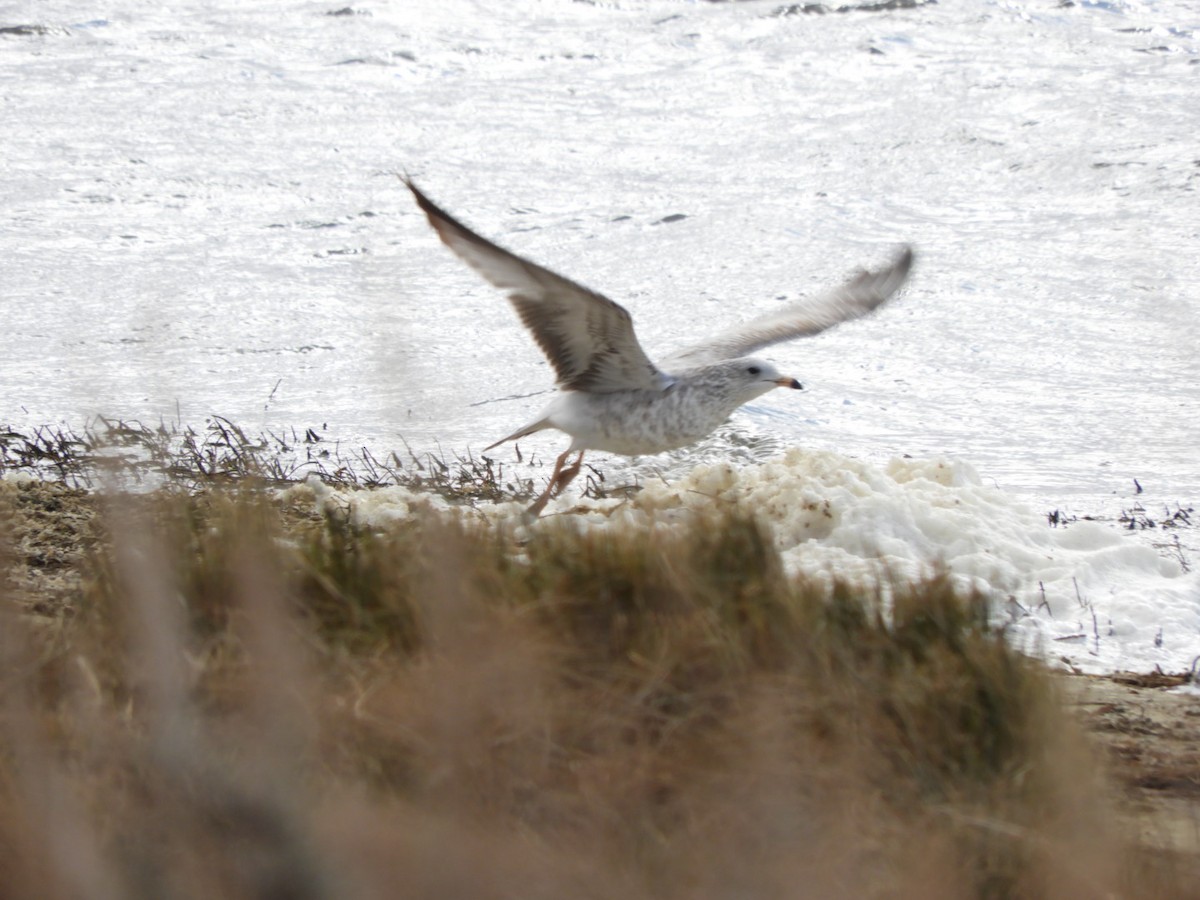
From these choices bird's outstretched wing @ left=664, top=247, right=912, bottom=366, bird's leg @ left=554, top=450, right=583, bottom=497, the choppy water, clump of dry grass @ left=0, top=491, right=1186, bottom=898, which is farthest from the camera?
the choppy water

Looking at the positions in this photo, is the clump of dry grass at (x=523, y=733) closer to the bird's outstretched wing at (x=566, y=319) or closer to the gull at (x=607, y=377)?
the bird's outstretched wing at (x=566, y=319)

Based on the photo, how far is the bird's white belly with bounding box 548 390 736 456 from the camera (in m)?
6.25

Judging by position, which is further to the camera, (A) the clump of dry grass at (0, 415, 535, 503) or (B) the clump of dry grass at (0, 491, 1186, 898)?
(A) the clump of dry grass at (0, 415, 535, 503)

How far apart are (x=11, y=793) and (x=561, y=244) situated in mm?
9709

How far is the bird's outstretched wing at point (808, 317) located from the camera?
7.07 meters

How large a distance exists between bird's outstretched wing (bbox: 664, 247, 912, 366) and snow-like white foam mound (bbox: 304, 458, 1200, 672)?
2.86ft

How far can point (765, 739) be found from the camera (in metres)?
3.16

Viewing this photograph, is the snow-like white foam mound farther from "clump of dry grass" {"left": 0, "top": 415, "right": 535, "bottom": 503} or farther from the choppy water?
the choppy water

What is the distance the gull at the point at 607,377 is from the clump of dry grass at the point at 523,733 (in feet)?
5.98

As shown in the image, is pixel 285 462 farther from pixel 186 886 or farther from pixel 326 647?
pixel 186 886

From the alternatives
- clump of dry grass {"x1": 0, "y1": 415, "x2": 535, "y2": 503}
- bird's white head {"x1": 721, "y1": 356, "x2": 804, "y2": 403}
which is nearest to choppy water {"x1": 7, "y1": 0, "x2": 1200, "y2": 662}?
clump of dry grass {"x1": 0, "y1": 415, "x2": 535, "y2": 503}

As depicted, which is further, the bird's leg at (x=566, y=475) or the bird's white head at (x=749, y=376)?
the bird's white head at (x=749, y=376)

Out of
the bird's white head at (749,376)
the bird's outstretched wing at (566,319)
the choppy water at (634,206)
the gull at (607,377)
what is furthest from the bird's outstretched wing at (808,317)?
the choppy water at (634,206)

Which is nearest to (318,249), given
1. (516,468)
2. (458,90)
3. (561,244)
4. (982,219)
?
(561,244)
